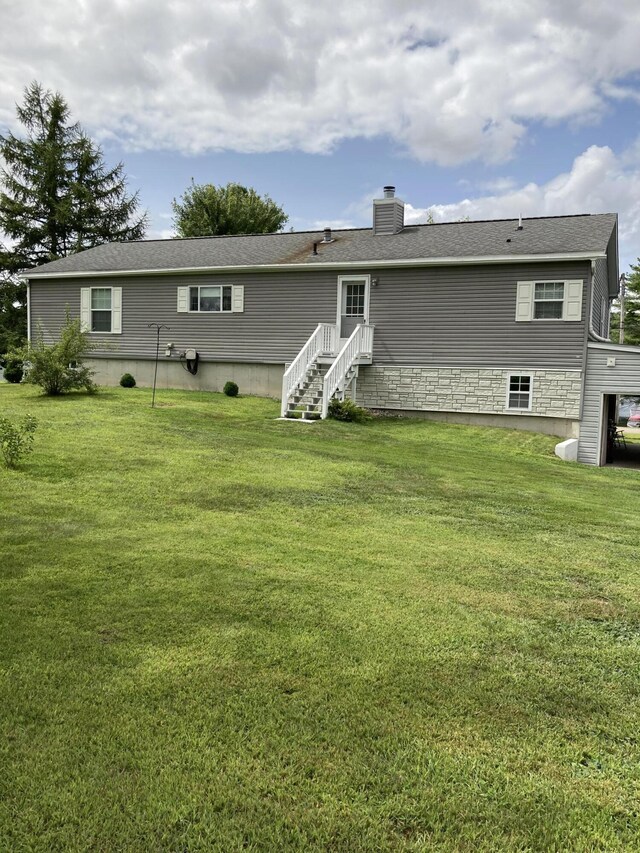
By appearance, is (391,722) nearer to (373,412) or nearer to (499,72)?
(373,412)

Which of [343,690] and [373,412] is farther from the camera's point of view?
[373,412]

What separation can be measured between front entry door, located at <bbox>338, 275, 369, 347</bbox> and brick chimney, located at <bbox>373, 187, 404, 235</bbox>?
107 inches

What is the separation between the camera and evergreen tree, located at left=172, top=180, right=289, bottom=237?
36.1m

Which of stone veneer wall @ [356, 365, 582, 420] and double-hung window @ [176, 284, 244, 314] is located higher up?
double-hung window @ [176, 284, 244, 314]

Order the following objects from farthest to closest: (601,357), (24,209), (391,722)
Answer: (24,209) < (601,357) < (391,722)

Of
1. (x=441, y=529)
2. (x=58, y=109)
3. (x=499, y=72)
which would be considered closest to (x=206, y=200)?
(x=58, y=109)

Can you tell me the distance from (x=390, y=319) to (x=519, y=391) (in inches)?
154

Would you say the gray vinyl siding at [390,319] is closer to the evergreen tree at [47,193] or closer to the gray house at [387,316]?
the gray house at [387,316]

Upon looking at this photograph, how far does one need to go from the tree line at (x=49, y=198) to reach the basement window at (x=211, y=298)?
51.8 ft

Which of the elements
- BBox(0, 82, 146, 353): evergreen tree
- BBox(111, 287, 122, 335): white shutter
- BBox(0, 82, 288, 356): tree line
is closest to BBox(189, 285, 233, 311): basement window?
BBox(111, 287, 122, 335): white shutter

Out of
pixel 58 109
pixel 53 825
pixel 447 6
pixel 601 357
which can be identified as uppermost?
pixel 58 109

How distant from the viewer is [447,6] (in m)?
11.3

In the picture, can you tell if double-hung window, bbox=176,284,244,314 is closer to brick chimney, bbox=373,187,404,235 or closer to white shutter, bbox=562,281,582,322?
brick chimney, bbox=373,187,404,235

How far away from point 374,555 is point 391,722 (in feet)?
7.70
